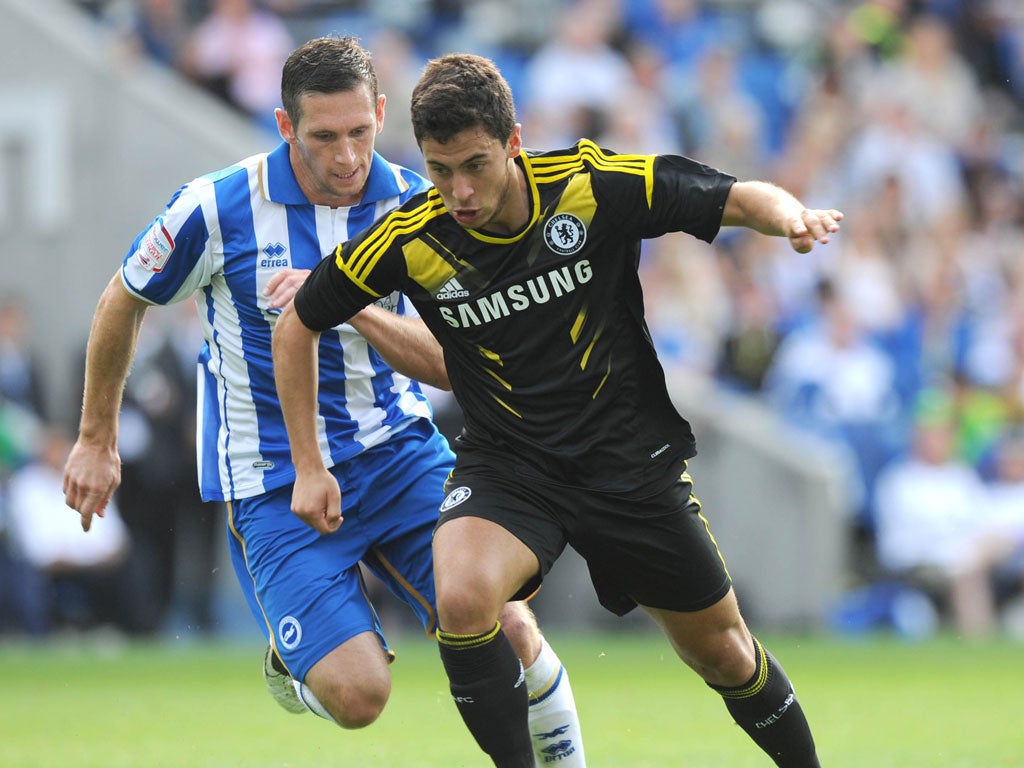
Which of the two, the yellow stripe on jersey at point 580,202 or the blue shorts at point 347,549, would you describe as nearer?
the yellow stripe on jersey at point 580,202

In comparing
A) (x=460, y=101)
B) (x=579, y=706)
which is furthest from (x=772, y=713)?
(x=579, y=706)

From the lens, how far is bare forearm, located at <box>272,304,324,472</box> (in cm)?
542

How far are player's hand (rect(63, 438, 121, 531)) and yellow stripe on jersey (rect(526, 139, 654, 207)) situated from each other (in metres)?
1.92

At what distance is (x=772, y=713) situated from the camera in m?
5.59

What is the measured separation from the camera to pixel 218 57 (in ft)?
50.2

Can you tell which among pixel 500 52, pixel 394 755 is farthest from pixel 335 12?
pixel 394 755

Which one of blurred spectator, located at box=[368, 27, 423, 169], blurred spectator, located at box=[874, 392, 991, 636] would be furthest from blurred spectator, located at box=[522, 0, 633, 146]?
blurred spectator, located at box=[874, 392, 991, 636]

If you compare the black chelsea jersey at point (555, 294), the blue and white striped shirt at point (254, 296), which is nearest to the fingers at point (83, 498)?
the blue and white striped shirt at point (254, 296)

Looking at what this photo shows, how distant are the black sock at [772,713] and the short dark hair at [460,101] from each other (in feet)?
6.08

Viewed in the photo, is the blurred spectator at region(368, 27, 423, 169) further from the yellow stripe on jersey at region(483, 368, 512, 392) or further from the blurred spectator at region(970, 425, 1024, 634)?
the yellow stripe on jersey at region(483, 368, 512, 392)

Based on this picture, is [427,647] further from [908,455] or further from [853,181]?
[853,181]

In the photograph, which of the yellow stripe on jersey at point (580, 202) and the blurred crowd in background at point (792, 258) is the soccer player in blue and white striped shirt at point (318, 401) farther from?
the blurred crowd in background at point (792, 258)

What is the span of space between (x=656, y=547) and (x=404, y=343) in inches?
42.8

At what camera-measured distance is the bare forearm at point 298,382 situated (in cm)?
542
